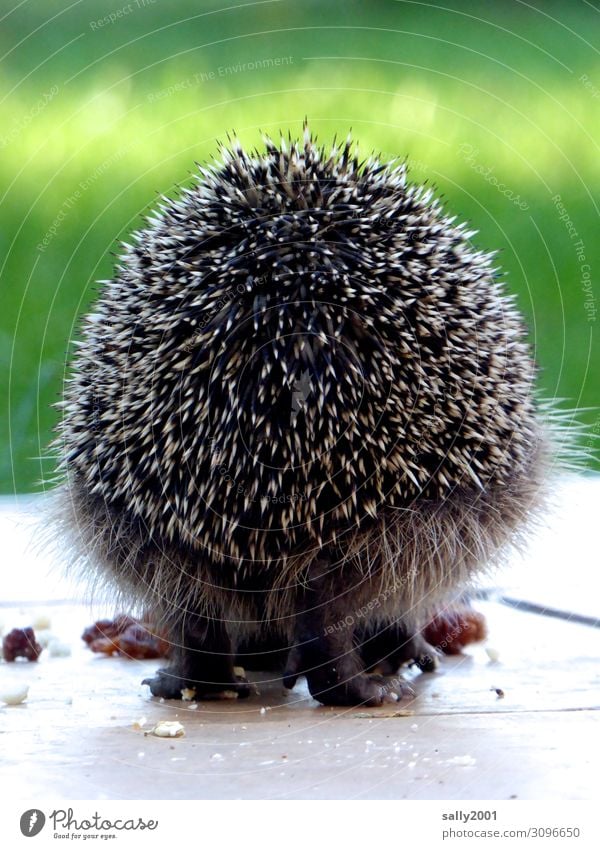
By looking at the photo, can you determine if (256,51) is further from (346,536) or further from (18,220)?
(346,536)

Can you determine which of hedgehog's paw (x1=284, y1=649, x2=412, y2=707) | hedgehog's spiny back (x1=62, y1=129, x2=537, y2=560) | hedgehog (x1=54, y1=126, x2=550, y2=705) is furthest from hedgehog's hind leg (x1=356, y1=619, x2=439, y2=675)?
hedgehog's spiny back (x1=62, y1=129, x2=537, y2=560)

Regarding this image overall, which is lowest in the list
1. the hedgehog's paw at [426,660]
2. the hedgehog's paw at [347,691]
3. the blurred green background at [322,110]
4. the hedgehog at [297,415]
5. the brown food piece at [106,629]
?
the hedgehog's paw at [426,660]

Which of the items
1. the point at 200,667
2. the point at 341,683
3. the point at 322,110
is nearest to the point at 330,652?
the point at 341,683

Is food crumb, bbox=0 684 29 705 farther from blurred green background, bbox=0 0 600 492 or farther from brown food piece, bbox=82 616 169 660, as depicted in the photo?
blurred green background, bbox=0 0 600 492

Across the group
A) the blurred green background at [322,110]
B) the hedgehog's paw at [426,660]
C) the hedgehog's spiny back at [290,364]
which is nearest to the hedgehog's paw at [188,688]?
the hedgehog's spiny back at [290,364]

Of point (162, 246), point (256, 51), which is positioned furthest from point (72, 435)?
point (256, 51)

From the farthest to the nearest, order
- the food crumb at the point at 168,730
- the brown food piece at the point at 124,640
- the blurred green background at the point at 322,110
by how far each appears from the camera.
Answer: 1. the brown food piece at the point at 124,640
2. the blurred green background at the point at 322,110
3. the food crumb at the point at 168,730

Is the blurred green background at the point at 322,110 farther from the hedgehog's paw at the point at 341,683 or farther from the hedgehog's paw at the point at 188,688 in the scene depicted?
the hedgehog's paw at the point at 341,683
